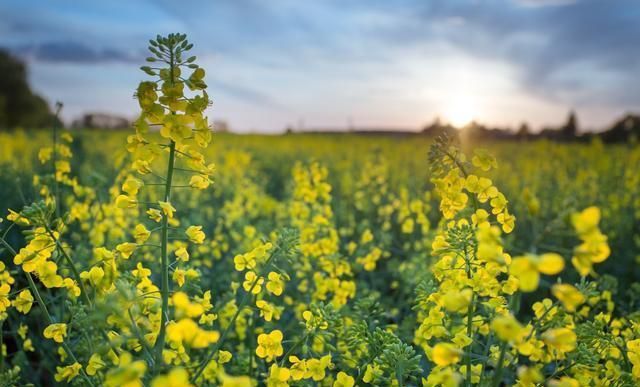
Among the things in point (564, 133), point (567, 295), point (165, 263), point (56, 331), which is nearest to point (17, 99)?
point (564, 133)

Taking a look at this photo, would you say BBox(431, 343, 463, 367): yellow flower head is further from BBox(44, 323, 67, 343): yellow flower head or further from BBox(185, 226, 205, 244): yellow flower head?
BBox(44, 323, 67, 343): yellow flower head

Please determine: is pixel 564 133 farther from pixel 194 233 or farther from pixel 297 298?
pixel 194 233

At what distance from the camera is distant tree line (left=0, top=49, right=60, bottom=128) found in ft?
136

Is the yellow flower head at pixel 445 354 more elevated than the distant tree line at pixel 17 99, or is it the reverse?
the distant tree line at pixel 17 99

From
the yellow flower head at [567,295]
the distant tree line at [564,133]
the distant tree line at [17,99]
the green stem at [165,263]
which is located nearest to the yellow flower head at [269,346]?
the green stem at [165,263]

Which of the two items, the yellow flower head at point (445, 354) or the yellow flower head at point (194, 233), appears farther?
the yellow flower head at point (194, 233)

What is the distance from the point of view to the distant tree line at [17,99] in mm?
41575

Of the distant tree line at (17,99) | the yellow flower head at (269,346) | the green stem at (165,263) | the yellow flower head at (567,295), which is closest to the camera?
the yellow flower head at (567,295)

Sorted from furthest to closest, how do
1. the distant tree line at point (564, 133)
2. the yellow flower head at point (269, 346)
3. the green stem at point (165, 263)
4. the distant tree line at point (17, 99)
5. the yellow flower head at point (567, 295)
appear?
the distant tree line at point (17, 99) → the distant tree line at point (564, 133) → the yellow flower head at point (269, 346) → the green stem at point (165, 263) → the yellow flower head at point (567, 295)

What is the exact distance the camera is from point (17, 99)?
138ft

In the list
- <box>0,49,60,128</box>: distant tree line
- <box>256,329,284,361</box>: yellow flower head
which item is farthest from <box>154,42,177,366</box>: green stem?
<box>0,49,60,128</box>: distant tree line

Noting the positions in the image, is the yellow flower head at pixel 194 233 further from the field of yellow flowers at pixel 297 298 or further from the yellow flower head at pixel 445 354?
the yellow flower head at pixel 445 354

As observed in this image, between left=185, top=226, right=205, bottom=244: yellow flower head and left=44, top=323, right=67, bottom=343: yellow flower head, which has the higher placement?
left=185, top=226, right=205, bottom=244: yellow flower head

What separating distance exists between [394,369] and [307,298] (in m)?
1.56
